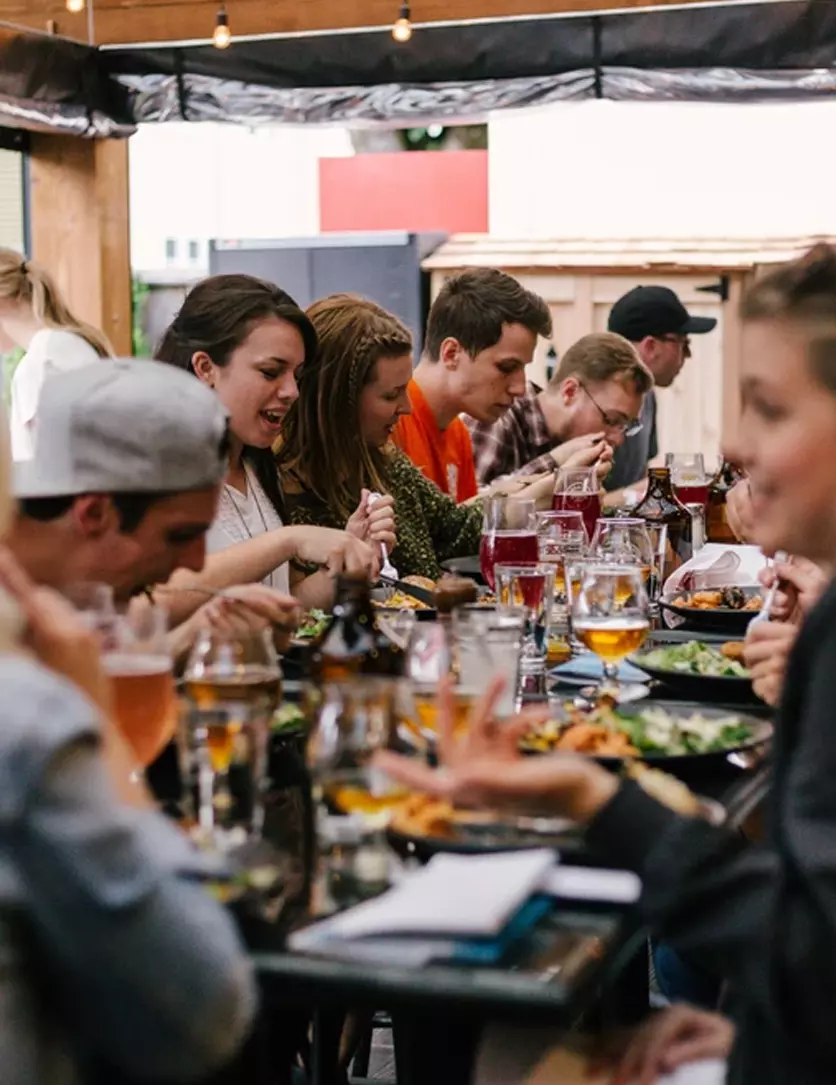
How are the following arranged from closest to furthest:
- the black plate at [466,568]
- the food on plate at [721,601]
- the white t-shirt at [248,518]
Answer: the food on plate at [721,601] → the white t-shirt at [248,518] → the black plate at [466,568]

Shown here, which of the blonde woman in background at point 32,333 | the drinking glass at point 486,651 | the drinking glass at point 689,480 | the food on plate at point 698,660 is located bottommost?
the food on plate at point 698,660

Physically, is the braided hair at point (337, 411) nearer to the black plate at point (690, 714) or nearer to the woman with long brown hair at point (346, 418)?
the woman with long brown hair at point (346, 418)

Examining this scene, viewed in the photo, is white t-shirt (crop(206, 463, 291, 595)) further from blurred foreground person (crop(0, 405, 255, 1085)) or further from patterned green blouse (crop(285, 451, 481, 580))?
blurred foreground person (crop(0, 405, 255, 1085))

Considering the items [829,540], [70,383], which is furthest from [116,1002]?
[70,383]

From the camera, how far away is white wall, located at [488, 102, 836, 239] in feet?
28.1

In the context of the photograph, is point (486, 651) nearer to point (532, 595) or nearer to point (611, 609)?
point (611, 609)

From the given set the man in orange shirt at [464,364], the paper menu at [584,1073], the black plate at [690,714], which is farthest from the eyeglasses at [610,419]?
the paper menu at [584,1073]

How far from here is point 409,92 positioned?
621 centimetres

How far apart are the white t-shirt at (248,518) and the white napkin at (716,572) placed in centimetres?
83

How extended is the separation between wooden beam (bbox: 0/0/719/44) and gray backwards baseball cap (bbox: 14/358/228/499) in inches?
177

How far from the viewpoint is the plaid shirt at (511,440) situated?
5.95m

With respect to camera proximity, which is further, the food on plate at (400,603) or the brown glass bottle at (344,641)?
the food on plate at (400,603)

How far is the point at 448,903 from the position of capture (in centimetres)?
143

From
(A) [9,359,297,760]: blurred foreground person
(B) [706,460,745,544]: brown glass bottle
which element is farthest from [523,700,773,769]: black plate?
(B) [706,460,745,544]: brown glass bottle
